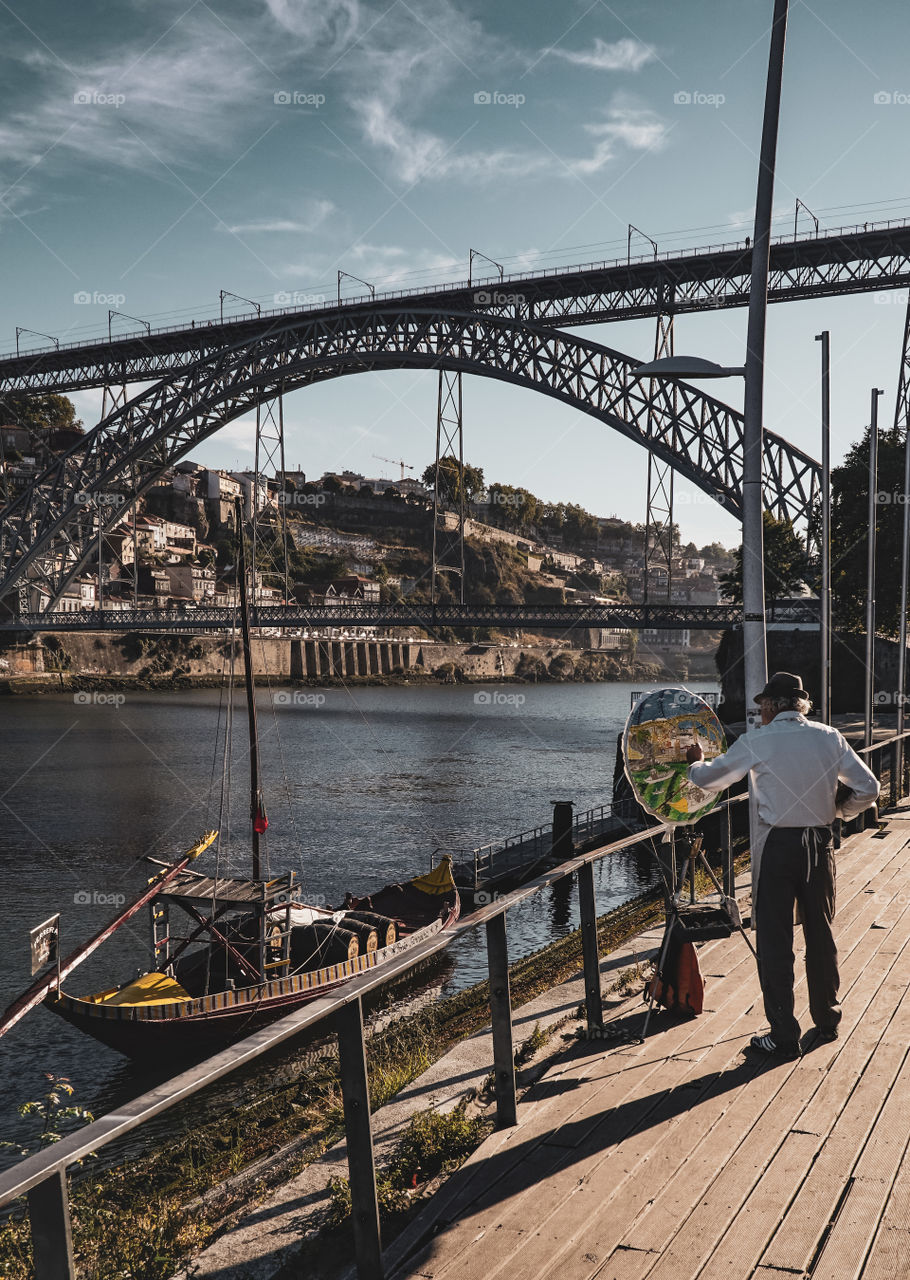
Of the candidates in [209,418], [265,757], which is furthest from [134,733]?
[209,418]

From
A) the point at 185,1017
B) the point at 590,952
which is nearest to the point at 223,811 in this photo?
the point at 185,1017

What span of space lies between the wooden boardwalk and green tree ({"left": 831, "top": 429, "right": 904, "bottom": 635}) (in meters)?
31.0

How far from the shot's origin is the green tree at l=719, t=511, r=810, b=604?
43.8 m

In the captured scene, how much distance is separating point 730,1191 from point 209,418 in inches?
2234

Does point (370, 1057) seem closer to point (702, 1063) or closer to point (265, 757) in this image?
point (702, 1063)

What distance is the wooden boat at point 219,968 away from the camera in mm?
12789

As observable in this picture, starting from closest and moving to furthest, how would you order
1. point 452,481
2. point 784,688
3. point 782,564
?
point 784,688, point 782,564, point 452,481

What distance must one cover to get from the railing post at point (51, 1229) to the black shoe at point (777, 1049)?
3.50 meters

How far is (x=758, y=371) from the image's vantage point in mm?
8164

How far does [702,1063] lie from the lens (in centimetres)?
475

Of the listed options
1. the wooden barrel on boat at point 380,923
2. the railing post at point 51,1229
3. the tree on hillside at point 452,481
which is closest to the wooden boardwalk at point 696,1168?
the railing post at point 51,1229

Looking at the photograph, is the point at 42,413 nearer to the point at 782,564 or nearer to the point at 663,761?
the point at 782,564

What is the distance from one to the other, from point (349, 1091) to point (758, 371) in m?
6.60

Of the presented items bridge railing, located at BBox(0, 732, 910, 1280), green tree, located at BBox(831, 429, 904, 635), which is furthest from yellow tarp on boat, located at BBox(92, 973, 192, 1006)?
green tree, located at BBox(831, 429, 904, 635)
